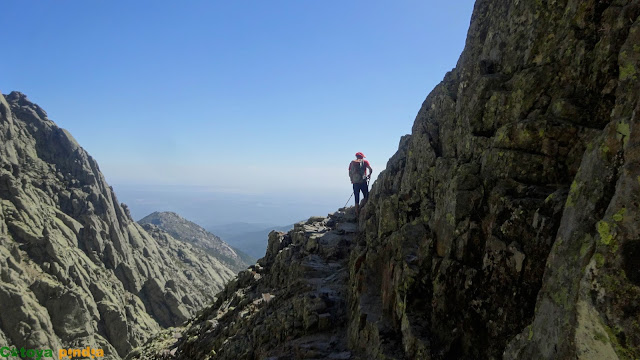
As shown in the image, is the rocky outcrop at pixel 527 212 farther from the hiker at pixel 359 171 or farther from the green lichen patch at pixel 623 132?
the hiker at pixel 359 171

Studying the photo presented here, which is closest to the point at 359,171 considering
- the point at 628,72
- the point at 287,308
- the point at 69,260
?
the point at 287,308

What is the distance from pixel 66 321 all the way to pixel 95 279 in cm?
1657

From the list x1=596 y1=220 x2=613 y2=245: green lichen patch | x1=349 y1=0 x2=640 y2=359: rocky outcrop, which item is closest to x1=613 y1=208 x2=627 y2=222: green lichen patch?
x1=349 y1=0 x2=640 y2=359: rocky outcrop

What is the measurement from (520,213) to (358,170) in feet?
68.1

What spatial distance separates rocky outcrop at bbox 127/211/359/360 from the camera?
771 inches

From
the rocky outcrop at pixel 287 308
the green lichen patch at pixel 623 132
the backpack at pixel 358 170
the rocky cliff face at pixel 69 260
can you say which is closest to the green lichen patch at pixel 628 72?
the green lichen patch at pixel 623 132

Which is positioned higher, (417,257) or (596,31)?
(596,31)

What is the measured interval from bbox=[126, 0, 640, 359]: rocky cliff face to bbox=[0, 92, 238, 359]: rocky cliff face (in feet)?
281

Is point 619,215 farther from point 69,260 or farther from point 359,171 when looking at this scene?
point 69,260

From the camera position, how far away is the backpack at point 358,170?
101 feet

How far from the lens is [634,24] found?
29.1ft

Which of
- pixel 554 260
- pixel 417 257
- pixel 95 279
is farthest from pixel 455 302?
pixel 95 279

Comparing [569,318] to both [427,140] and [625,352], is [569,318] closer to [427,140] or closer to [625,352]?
[625,352]

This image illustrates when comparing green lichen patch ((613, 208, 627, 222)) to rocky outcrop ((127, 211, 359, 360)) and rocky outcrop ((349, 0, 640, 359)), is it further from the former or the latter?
rocky outcrop ((127, 211, 359, 360))
